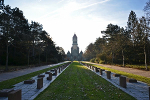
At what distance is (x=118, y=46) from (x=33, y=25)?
24.3 m

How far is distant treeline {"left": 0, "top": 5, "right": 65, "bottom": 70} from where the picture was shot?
60.0 feet

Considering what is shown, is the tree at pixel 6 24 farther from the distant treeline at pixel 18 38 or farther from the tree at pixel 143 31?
the tree at pixel 143 31

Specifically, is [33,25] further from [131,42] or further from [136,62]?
[136,62]

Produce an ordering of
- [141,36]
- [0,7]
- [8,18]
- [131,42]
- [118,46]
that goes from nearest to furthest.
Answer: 1. [0,7]
2. [8,18]
3. [141,36]
4. [131,42]
5. [118,46]

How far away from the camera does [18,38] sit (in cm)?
2595

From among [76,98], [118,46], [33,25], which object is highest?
[33,25]

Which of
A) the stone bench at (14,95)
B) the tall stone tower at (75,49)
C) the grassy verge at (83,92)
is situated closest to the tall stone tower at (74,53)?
the tall stone tower at (75,49)

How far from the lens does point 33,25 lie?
36.4 meters

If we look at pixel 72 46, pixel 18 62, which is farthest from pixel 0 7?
pixel 72 46

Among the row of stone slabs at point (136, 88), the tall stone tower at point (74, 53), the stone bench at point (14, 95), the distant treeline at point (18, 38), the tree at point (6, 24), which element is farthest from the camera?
the tall stone tower at point (74, 53)

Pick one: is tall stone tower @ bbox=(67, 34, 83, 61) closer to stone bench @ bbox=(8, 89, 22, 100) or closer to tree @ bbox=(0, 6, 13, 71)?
tree @ bbox=(0, 6, 13, 71)

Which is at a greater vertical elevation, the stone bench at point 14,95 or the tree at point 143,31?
the tree at point 143,31

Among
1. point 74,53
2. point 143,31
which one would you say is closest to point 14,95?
point 143,31

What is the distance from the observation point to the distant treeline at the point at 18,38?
60.0 feet
